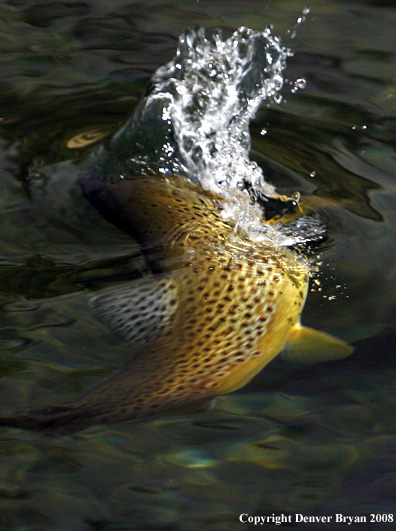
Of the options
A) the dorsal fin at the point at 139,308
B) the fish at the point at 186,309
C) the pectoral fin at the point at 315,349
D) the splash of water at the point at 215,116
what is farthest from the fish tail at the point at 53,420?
the splash of water at the point at 215,116

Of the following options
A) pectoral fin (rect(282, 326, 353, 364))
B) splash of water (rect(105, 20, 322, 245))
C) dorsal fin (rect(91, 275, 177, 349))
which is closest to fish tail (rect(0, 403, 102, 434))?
dorsal fin (rect(91, 275, 177, 349))

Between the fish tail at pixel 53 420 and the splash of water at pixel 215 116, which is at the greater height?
the splash of water at pixel 215 116

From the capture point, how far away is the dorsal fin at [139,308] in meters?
2.97

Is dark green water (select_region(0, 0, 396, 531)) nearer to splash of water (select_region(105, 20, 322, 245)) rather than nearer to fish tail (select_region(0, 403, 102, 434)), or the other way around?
fish tail (select_region(0, 403, 102, 434))

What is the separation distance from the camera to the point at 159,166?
13.3 feet

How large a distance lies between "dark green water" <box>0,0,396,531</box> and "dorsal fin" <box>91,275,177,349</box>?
0.23 ft

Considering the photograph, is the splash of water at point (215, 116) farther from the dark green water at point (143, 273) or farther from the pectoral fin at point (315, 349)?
the pectoral fin at point (315, 349)

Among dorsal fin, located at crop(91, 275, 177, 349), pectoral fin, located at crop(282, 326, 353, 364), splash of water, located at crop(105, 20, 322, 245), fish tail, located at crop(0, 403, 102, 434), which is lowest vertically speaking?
fish tail, located at crop(0, 403, 102, 434)

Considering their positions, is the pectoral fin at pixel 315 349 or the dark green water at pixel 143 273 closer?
the dark green water at pixel 143 273

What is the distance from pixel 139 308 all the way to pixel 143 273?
1.09 ft

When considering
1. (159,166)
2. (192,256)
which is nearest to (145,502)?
(192,256)

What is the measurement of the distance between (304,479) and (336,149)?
2547mm

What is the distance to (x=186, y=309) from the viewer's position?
2996mm

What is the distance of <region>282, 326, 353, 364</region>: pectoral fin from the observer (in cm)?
294
